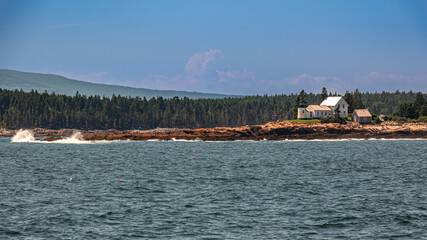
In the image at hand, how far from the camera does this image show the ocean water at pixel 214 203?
25.7 meters

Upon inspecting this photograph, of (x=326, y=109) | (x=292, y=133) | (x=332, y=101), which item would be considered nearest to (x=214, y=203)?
(x=292, y=133)

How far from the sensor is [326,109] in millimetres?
158750

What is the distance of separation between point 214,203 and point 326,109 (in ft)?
431

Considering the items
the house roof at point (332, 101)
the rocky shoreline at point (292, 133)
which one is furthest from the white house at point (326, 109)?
the rocky shoreline at point (292, 133)

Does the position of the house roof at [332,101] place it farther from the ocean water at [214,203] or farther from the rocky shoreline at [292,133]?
the ocean water at [214,203]

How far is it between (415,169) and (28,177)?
42849 mm

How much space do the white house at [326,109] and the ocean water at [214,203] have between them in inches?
3939

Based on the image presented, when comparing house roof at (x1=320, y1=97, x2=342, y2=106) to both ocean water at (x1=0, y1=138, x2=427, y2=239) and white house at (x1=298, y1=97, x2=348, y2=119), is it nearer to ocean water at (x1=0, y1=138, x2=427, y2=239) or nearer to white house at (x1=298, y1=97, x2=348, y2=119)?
white house at (x1=298, y1=97, x2=348, y2=119)

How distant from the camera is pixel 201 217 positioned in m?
28.7

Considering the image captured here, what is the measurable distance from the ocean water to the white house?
328 ft

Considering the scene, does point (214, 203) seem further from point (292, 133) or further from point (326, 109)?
point (326, 109)

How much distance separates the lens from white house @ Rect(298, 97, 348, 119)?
15612cm

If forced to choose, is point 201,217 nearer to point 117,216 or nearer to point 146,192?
point 117,216

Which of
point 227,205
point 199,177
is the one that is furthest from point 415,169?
point 227,205
